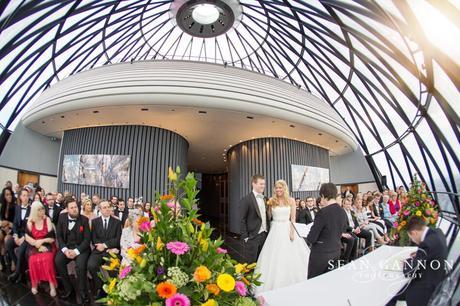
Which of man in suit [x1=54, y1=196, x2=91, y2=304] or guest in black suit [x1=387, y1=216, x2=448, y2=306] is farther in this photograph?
man in suit [x1=54, y1=196, x2=91, y2=304]

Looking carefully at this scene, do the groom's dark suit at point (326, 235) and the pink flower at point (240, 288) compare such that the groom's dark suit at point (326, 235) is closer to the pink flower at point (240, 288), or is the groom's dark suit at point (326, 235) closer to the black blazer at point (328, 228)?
the black blazer at point (328, 228)

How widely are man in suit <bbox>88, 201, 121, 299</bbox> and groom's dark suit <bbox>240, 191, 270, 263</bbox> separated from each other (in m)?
2.46

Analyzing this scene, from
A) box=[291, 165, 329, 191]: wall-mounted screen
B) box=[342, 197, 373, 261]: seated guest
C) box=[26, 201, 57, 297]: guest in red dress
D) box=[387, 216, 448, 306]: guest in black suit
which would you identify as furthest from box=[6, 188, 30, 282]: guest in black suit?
box=[291, 165, 329, 191]: wall-mounted screen

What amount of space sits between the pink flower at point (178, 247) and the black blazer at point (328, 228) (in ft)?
8.85

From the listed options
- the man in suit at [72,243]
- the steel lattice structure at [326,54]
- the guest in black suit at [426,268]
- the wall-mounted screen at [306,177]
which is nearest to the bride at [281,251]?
the guest in black suit at [426,268]

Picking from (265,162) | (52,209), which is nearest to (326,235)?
(52,209)

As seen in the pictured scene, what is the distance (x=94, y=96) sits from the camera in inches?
340

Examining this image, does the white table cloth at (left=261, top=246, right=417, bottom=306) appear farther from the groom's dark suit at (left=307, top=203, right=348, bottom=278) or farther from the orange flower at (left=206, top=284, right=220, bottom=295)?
the groom's dark suit at (left=307, top=203, right=348, bottom=278)

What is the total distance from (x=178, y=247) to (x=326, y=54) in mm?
13181

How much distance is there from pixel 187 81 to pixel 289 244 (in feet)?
21.3

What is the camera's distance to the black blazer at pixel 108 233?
15.3ft

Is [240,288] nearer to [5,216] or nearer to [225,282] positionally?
[225,282]

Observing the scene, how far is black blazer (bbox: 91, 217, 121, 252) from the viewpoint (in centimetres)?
467

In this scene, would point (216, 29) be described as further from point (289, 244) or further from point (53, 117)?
point (289, 244)
